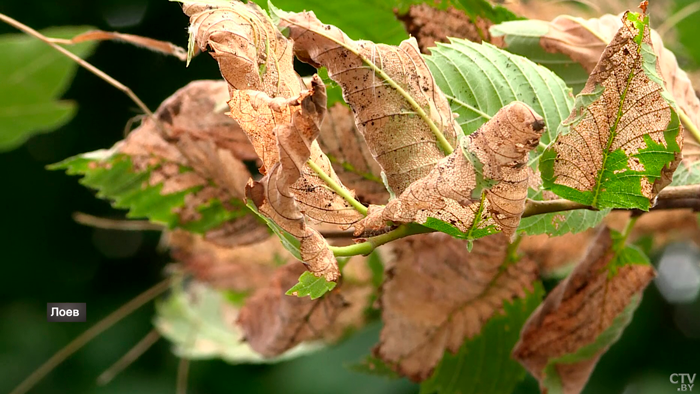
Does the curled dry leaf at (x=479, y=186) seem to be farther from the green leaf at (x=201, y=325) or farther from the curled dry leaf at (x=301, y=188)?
the green leaf at (x=201, y=325)

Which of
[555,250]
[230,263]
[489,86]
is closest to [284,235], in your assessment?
[489,86]

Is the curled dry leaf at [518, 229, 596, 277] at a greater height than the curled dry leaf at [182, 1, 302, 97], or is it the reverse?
the curled dry leaf at [182, 1, 302, 97]

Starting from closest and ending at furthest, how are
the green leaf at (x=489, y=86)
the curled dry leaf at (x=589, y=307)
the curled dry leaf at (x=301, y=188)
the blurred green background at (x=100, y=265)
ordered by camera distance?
the curled dry leaf at (x=301, y=188)
the green leaf at (x=489, y=86)
the curled dry leaf at (x=589, y=307)
the blurred green background at (x=100, y=265)

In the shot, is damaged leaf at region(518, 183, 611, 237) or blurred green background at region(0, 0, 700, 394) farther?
blurred green background at region(0, 0, 700, 394)

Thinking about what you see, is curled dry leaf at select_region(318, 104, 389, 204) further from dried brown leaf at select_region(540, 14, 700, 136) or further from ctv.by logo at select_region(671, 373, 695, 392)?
ctv.by logo at select_region(671, 373, 695, 392)

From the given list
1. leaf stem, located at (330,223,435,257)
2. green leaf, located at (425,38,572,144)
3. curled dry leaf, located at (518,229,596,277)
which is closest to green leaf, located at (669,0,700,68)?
curled dry leaf, located at (518,229,596,277)

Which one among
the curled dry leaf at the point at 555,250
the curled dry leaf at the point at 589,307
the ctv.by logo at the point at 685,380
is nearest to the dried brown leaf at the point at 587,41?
the curled dry leaf at the point at 589,307

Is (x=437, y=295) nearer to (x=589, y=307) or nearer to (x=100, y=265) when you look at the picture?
(x=589, y=307)
